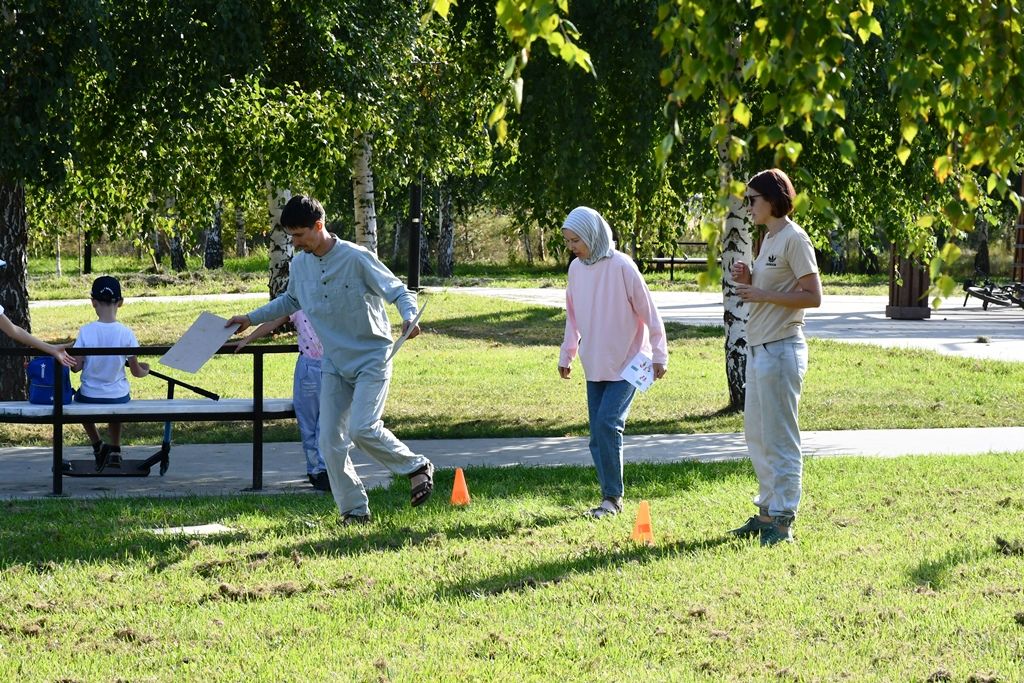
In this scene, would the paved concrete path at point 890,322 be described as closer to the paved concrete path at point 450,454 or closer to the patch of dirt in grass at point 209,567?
the paved concrete path at point 450,454

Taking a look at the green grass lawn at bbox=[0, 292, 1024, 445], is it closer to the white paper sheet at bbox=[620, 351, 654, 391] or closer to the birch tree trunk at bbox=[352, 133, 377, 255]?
the birch tree trunk at bbox=[352, 133, 377, 255]

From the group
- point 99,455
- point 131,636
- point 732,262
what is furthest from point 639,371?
point 732,262

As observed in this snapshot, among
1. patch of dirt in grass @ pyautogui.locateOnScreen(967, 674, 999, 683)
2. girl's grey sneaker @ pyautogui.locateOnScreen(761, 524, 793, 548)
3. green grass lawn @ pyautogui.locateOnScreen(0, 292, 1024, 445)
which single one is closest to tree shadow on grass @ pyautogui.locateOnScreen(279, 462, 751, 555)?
girl's grey sneaker @ pyautogui.locateOnScreen(761, 524, 793, 548)

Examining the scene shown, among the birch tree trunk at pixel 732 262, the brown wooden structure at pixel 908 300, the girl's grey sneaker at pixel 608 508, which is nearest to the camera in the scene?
the girl's grey sneaker at pixel 608 508

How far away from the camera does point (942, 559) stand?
22.4ft

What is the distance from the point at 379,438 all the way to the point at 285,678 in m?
2.81

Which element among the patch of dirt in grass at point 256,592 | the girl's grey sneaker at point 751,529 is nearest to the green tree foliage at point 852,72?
the patch of dirt in grass at point 256,592

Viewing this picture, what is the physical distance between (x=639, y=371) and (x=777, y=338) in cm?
95

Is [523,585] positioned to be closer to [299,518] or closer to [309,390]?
[299,518]

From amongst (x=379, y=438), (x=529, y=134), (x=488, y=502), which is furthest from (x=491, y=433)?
(x=379, y=438)

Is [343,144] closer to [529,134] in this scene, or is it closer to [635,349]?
[529,134]

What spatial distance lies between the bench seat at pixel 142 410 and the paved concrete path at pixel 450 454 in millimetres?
506

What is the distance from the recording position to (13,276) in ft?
40.1

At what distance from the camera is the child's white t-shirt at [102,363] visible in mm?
9508
